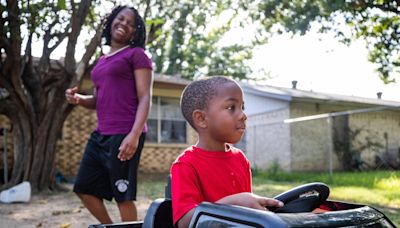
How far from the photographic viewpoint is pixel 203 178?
197 centimetres

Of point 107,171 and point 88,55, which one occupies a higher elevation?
point 88,55

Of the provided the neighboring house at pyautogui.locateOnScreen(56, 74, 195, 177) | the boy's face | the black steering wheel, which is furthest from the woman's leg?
the neighboring house at pyautogui.locateOnScreen(56, 74, 195, 177)

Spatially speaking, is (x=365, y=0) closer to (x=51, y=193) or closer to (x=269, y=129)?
(x=51, y=193)

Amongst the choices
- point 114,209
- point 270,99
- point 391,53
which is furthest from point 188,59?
point 114,209

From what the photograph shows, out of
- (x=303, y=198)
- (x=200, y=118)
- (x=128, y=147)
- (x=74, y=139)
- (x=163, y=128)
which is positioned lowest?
(x=74, y=139)

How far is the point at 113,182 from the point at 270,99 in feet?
59.1

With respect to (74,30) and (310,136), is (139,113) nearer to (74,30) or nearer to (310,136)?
(74,30)

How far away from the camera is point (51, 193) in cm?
878

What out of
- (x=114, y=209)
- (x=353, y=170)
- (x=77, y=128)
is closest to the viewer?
(x=114, y=209)

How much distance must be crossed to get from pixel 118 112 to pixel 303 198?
74.0 inches

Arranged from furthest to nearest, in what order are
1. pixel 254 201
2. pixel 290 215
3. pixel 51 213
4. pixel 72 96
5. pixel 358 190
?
pixel 358 190, pixel 51 213, pixel 72 96, pixel 254 201, pixel 290 215

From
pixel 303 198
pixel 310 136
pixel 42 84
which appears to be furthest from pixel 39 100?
pixel 310 136

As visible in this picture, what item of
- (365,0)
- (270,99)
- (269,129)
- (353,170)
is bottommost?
(353,170)

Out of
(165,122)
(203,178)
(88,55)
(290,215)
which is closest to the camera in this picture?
(290,215)
